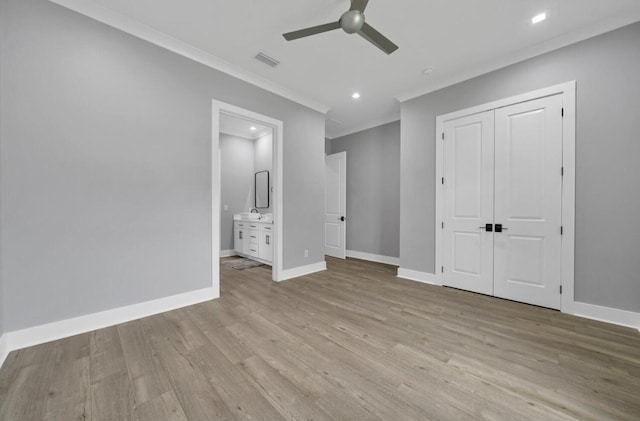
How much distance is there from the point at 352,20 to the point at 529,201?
9.22ft

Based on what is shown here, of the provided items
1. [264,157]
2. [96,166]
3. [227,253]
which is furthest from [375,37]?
[227,253]

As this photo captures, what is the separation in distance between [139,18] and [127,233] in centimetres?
213

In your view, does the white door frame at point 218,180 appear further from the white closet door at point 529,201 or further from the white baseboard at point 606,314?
the white baseboard at point 606,314

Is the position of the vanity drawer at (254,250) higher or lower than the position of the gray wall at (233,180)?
lower

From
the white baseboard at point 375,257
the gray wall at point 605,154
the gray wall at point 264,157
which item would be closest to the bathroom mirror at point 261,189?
the gray wall at point 264,157

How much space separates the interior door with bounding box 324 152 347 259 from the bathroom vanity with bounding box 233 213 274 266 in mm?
1571

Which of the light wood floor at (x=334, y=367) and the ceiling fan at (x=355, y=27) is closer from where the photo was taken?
the light wood floor at (x=334, y=367)

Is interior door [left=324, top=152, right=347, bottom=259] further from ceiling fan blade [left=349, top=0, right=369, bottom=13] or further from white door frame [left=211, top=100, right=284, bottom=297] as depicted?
ceiling fan blade [left=349, top=0, right=369, bottom=13]

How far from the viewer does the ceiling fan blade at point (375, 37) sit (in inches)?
79.1

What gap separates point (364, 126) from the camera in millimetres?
5336

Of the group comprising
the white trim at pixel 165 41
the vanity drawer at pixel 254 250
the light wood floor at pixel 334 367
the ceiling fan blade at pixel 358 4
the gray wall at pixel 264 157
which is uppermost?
the white trim at pixel 165 41

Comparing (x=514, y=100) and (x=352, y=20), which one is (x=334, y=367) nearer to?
(x=352, y=20)

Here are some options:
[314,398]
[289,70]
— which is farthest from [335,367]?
[289,70]

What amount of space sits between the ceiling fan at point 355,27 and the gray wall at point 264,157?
369 cm
